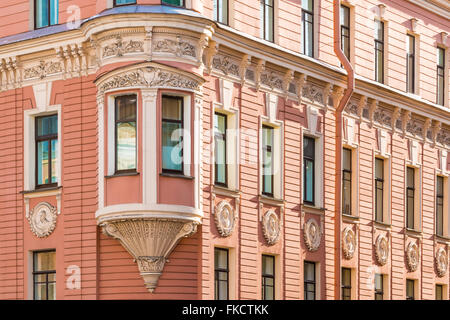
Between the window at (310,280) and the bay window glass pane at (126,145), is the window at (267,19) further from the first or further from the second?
the window at (310,280)

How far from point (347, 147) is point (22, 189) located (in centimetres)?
1002

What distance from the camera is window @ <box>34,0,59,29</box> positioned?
32156 mm

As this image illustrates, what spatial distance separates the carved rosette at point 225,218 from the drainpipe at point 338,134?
15.9 ft

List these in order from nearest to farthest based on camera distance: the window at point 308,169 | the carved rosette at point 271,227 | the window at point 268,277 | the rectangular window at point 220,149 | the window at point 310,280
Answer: the rectangular window at point 220,149 → the carved rosette at point 271,227 → the window at point 268,277 → the window at point 310,280 → the window at point 308,169

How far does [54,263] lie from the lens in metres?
31.4

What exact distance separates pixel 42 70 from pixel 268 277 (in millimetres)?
7845

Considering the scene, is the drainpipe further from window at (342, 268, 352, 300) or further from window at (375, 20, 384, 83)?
window at (375, 20, 384, 83)

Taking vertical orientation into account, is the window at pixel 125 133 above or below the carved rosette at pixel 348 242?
above

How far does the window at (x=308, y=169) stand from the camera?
115 ft

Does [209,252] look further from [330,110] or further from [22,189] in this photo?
[330,110]

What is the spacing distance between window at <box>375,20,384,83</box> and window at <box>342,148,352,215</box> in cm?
298

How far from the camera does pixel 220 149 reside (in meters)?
31.7

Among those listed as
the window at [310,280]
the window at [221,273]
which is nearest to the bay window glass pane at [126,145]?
the window at [221,273]
